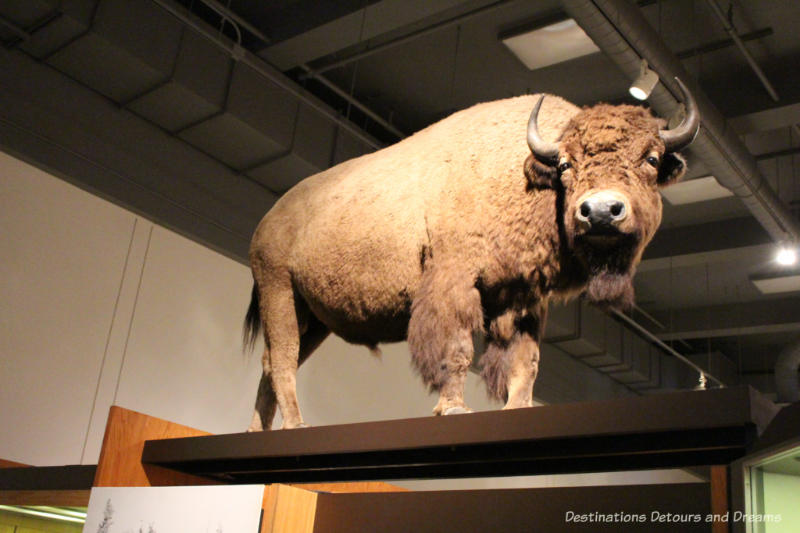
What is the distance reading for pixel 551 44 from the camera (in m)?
5.62

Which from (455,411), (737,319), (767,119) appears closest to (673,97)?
(767,119)

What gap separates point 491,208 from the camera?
→ 8.88 feet

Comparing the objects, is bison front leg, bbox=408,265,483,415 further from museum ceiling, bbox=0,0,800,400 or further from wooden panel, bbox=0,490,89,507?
museum ceiling, bbox=0,0,800,400

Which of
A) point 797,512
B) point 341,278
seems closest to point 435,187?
point 341,278

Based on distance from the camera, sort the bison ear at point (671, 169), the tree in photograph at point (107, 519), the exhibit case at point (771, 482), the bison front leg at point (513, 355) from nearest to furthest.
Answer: the exhibit case at point (771, 482), the bison ear at point (671, 169), the bison front leg at point (513, 355), the tree in photograph at point (107, 519)

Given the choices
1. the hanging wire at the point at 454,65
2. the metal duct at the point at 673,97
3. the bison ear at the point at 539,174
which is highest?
the hanging wire at the point at 454,65

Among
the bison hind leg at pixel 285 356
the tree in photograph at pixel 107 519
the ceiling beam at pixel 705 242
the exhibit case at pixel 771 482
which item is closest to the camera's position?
the exhibit case at pixel 771 482

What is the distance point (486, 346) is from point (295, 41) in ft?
11.7

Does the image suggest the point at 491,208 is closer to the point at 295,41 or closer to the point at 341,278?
the point at 341,278

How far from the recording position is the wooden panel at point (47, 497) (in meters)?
3.49

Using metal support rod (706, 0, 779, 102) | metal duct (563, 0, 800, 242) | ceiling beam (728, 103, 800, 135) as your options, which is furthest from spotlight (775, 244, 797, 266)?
metal support rod (706, 0, 779, 102)

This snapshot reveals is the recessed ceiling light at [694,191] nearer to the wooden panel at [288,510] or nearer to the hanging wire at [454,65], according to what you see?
the hanging wire at [454,65]

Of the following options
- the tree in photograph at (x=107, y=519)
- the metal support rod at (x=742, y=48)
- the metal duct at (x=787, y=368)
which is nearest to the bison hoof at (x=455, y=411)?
the metal duct at (x=787, y=368)

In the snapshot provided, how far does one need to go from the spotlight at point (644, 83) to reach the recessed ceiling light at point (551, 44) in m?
0.70
